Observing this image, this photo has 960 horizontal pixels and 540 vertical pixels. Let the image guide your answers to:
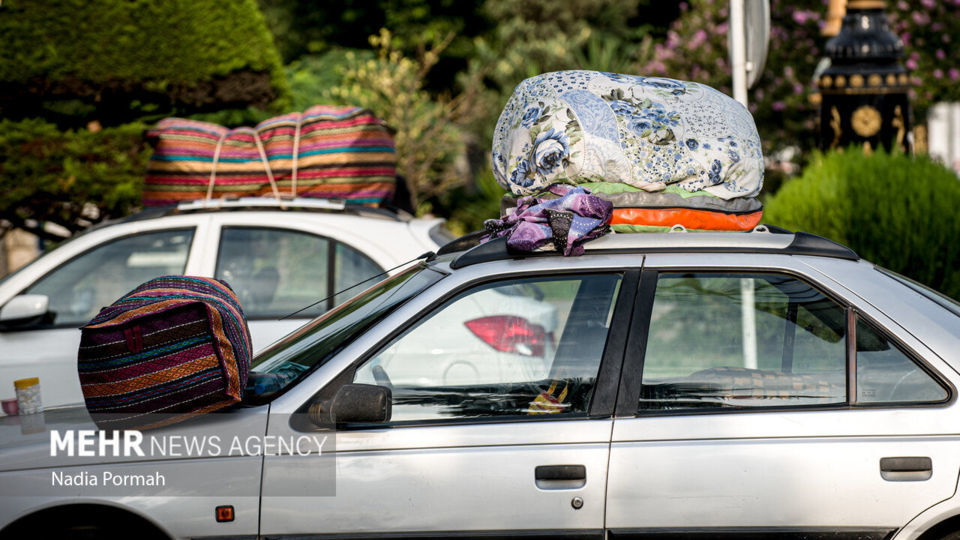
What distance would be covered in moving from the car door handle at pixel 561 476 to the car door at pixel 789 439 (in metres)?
0.10

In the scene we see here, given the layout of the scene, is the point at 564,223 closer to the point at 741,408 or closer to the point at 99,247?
the point at 741,408

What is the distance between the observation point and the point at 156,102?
357 inches

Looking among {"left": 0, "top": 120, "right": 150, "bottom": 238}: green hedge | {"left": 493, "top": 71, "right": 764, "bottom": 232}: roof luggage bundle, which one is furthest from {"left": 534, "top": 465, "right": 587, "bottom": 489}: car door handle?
{"left": 0, "top": 120, "right": 150, "bottom": 238}: green hedge

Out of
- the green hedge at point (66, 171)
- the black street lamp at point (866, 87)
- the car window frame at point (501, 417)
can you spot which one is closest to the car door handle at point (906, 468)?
the car window frame at point (501, 417)

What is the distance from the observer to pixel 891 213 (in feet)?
21.4

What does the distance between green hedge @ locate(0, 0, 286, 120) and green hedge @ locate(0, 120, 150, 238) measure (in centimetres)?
31

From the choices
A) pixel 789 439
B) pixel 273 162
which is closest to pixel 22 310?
pixel 273 162

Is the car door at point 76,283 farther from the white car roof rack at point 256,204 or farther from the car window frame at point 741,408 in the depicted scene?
the car window frame at point 741,408

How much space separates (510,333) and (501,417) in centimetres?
155

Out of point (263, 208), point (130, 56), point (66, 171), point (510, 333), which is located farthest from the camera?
point (130, 56)

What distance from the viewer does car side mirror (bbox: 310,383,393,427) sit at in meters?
3.07

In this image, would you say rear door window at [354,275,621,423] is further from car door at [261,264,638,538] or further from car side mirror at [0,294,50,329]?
car side mirror at [0,294,50,329]

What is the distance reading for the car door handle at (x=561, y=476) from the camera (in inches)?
121

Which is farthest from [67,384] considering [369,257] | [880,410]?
[880,410]
